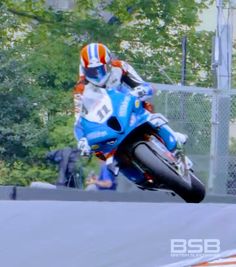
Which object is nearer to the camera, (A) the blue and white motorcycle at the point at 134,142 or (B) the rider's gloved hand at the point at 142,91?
(A) the blue and white motorcycle at the point at 134,142

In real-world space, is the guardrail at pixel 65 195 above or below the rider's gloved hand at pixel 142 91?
below

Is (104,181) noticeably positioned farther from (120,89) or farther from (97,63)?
(97,63)

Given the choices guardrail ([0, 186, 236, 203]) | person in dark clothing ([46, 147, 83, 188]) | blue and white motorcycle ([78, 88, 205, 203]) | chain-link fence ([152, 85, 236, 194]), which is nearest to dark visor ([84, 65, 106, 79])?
blue and white motorcycle ([78, 88, 205, 203])

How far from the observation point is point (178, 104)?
41.5ft

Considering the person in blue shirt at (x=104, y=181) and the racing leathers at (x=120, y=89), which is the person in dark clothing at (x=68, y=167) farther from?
the racing leathers at (x=120, y=89)

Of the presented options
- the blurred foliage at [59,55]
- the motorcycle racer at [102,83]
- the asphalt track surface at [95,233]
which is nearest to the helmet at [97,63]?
the motorcycle racer at [102,83]

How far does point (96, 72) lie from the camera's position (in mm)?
9070

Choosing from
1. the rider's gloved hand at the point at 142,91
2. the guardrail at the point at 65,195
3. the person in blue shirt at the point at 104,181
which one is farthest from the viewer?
the person in blue shirt at the point at 104,181

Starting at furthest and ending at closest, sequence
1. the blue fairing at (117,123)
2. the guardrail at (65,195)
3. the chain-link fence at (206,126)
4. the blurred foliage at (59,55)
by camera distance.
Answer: the blurred foliage at (59,55), the chain-link fence at (206,126), the blue fairing at (117,123), the guardrail at (65,195)

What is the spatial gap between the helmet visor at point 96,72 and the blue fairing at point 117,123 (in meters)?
0.18

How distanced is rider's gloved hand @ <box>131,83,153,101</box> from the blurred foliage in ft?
22.7

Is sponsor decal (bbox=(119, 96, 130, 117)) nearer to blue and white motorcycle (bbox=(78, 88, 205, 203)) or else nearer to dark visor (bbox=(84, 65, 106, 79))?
blue and white motorcycle (bbox=(78, 88, 205, 203))

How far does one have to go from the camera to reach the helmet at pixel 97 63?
9.04 metres

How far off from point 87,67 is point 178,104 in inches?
143
